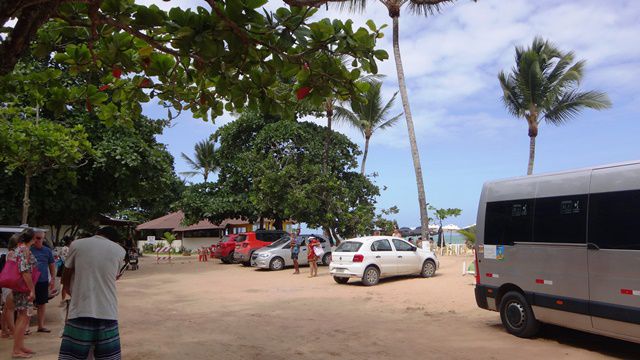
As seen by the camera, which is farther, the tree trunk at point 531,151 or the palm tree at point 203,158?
the palm tree at point 203,158

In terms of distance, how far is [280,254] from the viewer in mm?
21844

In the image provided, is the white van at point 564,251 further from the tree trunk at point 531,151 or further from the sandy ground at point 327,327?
the tree trunk at point 531,151

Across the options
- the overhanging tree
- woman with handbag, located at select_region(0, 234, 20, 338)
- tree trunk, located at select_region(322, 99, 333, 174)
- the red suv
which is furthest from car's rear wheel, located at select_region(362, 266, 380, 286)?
tree trunk, located at select_region(322, 99, 333, 174)

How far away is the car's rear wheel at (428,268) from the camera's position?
16.3 meters

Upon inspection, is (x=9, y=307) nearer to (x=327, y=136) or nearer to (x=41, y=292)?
(x=41, y=292)

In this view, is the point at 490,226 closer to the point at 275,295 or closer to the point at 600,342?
the point at 600,342

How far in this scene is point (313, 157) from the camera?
95.6ft

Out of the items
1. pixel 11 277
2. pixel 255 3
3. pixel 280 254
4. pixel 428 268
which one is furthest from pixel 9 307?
pixel 280 254

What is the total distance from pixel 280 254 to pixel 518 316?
14964 mm

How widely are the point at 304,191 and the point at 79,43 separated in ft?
61.3

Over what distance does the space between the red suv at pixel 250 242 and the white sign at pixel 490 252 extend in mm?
17182

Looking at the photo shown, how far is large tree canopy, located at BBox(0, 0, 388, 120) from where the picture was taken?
3.71m

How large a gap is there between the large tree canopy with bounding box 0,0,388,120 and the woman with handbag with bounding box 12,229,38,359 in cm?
253

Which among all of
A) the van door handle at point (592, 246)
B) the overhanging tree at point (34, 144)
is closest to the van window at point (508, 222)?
the van door handle at point (592, 246)
